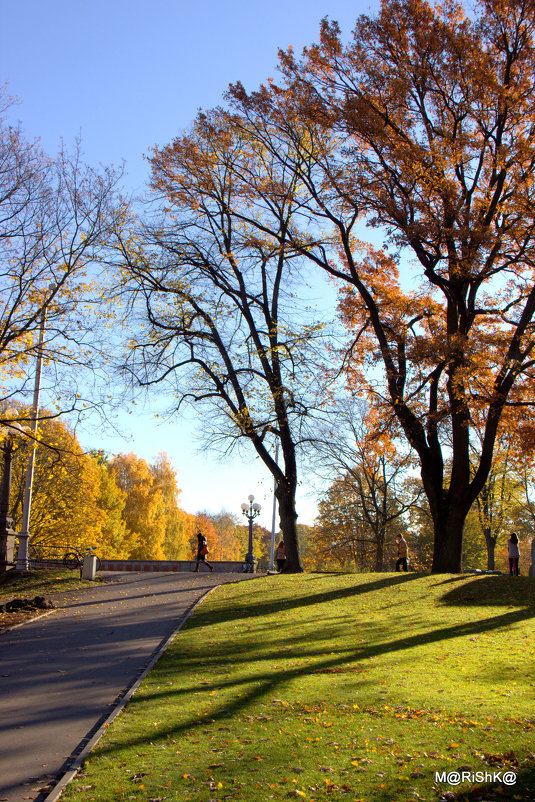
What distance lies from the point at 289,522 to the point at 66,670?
1390cm

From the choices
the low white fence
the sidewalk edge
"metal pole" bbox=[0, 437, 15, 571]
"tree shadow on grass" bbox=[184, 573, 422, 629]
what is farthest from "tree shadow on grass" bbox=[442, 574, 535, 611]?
the low white fence

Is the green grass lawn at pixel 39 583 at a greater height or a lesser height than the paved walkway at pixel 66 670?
greater

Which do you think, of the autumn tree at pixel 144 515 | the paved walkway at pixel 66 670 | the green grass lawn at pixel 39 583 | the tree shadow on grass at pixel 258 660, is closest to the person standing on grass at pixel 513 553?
the tree shadow on grass at pixel 258 660

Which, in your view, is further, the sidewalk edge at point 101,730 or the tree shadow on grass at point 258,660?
the tree shadow on grass at point 258,660

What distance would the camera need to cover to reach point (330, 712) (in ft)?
21.6

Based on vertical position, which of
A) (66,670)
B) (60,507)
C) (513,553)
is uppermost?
(60,507)

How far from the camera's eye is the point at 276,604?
564 inches

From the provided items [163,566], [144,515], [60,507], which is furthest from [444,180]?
[144,515]

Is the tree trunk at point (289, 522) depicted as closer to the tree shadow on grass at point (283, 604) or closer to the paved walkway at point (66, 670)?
the tree shadow on grass at point (283, 604)

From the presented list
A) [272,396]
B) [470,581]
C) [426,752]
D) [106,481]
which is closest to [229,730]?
[426,752]

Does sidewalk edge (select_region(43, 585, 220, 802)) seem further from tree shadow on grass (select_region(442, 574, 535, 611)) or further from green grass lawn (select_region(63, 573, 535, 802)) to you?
tree shadow on grass (select_region(442, 574, 535, 611))

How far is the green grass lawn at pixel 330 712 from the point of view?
16.0 ft

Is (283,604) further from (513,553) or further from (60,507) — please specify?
(60,507)

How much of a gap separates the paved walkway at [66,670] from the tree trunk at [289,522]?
19.6 feet
